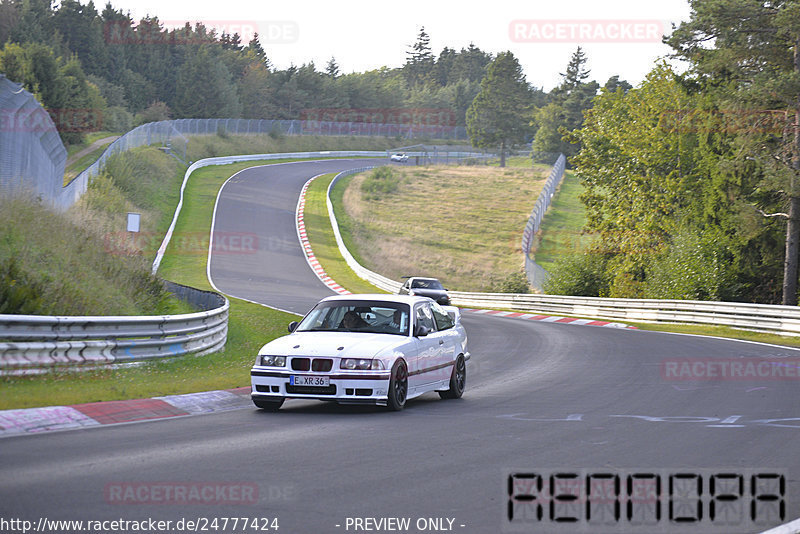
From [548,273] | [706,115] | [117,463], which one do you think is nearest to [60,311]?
[117,463]

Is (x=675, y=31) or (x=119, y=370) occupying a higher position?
(x=675, y=31)

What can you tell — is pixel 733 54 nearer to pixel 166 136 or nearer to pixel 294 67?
pixel 166 136

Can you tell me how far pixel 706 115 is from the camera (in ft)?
129

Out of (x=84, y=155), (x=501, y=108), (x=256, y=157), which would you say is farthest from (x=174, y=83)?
(x=84, y=155)

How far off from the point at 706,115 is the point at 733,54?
16.2 ft

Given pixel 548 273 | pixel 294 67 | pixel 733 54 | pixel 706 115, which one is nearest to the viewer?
pixel 733 54

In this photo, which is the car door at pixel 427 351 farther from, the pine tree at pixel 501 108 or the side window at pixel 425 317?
the pine tree at pixel 501 108

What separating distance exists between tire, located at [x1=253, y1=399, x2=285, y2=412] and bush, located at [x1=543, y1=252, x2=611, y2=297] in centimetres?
3419

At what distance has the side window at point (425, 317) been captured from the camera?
1291 cm

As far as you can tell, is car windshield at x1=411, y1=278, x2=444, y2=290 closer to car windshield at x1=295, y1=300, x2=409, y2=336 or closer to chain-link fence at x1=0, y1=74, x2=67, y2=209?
chain-link fence at x1=0, y1=74, x2=67, y2=209

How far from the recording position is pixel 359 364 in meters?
11.1

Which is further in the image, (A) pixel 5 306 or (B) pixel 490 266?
(B) pixel 490 266

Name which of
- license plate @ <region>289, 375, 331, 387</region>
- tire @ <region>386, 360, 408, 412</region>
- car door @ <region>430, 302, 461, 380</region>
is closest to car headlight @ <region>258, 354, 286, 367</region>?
license plate @ <region>289, 375, 331, 387</region>

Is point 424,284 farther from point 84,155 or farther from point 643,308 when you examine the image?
point 84,155
